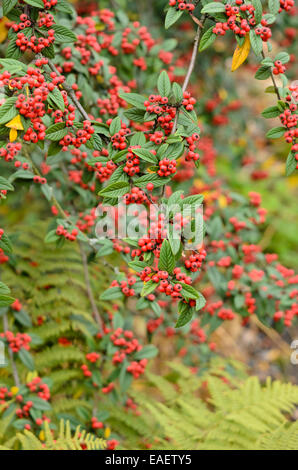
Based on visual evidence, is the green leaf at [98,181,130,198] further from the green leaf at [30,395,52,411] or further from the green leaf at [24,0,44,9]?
the green leaf at [30,395,52,411]

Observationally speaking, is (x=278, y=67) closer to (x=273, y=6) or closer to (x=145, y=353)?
(x=273, y=6)

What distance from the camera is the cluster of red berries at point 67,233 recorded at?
1.82 m

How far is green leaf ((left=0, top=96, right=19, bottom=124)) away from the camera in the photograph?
4.25 ft

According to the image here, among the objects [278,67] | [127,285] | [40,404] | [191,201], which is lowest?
[40,404]

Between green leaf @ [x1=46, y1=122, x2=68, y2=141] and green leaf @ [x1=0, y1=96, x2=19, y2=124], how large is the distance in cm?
12

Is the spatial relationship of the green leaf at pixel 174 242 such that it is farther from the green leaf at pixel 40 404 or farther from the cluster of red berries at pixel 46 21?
the green leaf at pixel 40 404

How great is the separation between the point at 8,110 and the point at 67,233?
63cm

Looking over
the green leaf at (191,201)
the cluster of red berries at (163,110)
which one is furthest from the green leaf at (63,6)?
the green leaf at (191,201)

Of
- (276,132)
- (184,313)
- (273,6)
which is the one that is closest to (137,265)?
(184,313)

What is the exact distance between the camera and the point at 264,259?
236cm

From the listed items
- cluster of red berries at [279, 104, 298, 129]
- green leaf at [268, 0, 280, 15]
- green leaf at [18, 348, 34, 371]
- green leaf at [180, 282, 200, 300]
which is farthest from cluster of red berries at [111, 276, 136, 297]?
green leaf at [268, 0, 280, 15]

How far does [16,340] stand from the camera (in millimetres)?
2002

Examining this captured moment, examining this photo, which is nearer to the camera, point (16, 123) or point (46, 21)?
point (16, 123)
